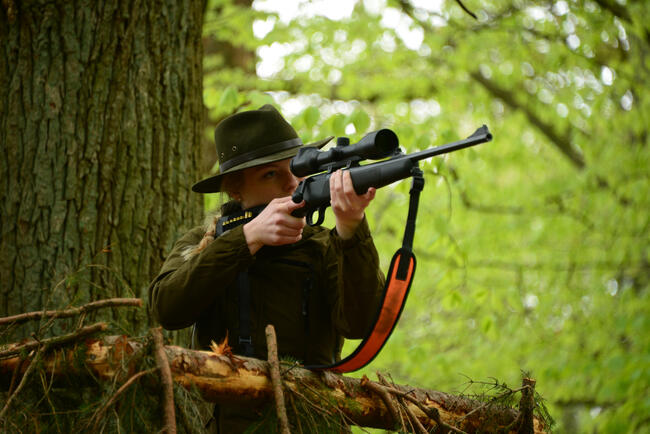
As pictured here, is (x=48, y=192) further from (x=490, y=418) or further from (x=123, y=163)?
(x=490, y=418)

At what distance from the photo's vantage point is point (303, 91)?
10.3 metres

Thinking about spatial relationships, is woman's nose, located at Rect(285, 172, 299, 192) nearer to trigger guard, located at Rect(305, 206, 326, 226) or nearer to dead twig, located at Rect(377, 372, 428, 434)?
trigger guard, located at Rect(305, 206, 326, 226)

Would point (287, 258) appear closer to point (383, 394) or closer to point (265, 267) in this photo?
point (265, 267)

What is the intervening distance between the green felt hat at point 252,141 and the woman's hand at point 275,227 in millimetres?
319

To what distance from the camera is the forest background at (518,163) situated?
7.21m

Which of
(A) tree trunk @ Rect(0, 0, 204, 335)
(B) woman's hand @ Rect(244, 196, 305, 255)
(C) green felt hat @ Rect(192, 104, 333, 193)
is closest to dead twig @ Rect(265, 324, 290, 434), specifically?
(B) woman's hand @ Rect(244, 196, 305, 255)

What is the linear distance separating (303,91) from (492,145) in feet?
10.3

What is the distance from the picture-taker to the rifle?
6.38 feet

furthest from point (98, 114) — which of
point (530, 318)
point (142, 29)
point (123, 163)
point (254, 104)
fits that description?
point (530, 318)

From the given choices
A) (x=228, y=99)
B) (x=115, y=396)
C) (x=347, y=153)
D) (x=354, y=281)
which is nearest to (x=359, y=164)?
(x=347, y=153)

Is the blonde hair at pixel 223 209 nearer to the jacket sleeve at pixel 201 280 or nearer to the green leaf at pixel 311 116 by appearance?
the jacket sleeve at pixel 201 280

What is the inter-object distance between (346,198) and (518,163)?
31.2 ft

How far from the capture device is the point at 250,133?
258cm

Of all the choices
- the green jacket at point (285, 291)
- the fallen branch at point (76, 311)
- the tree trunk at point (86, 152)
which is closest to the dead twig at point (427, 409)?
the green jacket at point (285, 291)
